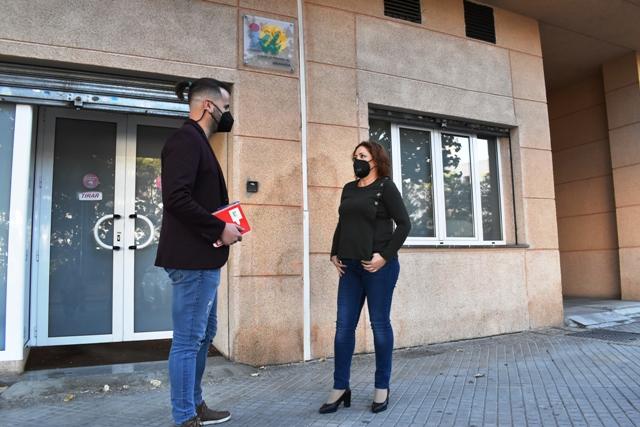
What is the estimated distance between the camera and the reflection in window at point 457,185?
247 inches

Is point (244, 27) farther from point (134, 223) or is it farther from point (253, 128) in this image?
point (134, 223)

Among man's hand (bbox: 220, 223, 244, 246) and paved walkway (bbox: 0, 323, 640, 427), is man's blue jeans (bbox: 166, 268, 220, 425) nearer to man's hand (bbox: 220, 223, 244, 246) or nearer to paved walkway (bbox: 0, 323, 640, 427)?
man's hand (bbox: 220, 223, 244, 246)

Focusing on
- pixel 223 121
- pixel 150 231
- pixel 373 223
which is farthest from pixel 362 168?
pixel 150 231

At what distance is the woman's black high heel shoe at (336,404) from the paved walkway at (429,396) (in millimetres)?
42

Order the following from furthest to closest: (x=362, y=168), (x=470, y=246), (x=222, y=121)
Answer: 1. (x=470, y=246)
2. (x=362, y=168)
3. (x=222, y=121)

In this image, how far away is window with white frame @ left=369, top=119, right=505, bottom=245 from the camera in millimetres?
5969

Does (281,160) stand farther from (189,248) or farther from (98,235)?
(189,248)

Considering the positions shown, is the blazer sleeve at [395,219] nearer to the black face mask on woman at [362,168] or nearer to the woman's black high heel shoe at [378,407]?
the black face mask on woman at [362,168]

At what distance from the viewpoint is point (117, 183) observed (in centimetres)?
550

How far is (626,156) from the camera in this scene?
8.10m

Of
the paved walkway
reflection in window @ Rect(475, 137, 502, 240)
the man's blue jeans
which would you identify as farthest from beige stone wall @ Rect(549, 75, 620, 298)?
the man's blue jeans

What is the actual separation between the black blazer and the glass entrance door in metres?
2.96

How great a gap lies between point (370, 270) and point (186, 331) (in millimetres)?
1229

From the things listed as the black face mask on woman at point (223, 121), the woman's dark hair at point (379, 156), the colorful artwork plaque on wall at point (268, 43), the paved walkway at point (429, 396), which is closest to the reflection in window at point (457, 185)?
the paved walkway at point (429, 396)
